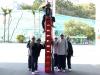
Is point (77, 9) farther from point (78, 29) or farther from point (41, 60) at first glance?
point (41, 60)

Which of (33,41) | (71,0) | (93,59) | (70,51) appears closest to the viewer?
(33,41)

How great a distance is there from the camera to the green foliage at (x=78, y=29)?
1844cm

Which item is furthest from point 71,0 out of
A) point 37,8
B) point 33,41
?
point 33,41

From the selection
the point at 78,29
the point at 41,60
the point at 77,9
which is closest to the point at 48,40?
the point at 41,60

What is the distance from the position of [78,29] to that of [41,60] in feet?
11.7

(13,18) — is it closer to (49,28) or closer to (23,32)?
(23,32)

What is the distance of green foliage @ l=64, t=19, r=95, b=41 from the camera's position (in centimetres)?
1844

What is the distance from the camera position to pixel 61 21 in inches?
731

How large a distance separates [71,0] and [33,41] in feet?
24.5

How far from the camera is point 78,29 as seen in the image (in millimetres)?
18578

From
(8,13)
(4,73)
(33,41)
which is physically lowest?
(4,73)

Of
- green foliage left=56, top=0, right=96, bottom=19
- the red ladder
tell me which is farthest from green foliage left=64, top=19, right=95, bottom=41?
the red ladder

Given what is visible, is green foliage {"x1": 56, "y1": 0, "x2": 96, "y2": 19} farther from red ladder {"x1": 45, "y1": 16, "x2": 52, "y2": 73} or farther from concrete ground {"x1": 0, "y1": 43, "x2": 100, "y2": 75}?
red ladder {"x1": 45, "y1": 16, "x2": 52, "y2": 73}

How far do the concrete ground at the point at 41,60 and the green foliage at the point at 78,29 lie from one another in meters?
0.69
